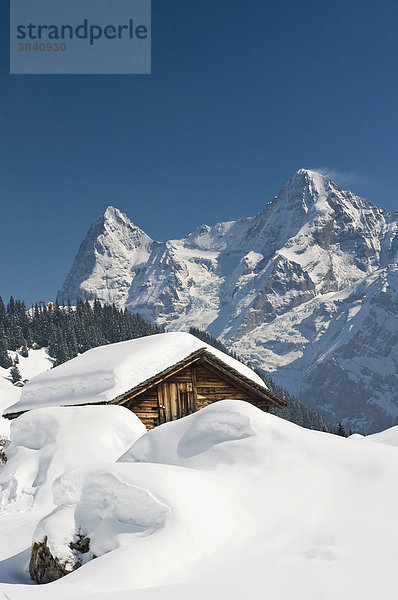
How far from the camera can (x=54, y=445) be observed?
13328 mm

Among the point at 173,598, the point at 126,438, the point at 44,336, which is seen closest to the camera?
the point at 173,598

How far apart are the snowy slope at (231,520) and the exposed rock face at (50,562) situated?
0.08 metres

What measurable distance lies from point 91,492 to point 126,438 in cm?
793

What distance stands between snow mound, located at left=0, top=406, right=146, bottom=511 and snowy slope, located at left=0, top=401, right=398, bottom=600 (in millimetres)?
4453

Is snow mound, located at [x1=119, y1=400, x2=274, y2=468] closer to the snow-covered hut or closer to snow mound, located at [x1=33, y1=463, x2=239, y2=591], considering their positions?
snow mound, located at [x1=33, y1=463, x2=239, y2=591]

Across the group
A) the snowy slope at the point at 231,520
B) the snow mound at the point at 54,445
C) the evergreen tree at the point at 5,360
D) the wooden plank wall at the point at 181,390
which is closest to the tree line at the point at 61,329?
the evergreen tree at the point at 5,360

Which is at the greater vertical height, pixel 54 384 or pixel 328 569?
pixel 328 569

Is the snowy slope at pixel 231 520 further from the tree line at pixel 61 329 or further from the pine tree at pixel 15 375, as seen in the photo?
the tree line at pixel 61 329

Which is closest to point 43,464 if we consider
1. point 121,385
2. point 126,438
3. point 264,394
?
point 126,438

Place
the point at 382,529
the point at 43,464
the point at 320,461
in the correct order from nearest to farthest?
the point at 382,529 → the point at 320,461 → the point at 43,464

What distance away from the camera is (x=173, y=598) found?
14.2 ft

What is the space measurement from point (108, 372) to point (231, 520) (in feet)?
45.5

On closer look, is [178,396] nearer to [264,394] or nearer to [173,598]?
[264,394]

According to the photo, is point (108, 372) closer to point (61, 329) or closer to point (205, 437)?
point (205, 437)
